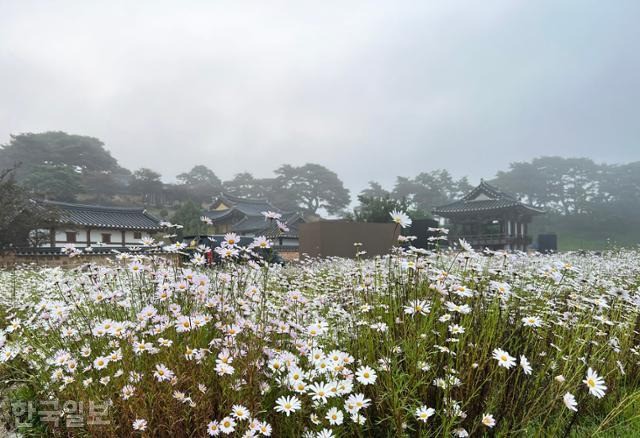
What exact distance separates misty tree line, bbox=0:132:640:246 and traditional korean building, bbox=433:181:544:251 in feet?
25.5

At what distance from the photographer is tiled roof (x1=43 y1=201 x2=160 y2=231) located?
22.5 m

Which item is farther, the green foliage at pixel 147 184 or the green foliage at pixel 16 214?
the green foliage at pixel 147 184

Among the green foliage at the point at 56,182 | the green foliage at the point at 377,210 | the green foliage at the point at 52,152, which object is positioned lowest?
the green foliage at the point at 377,210

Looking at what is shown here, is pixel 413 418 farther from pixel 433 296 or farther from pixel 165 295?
pixel 165 295

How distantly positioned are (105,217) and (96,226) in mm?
1478

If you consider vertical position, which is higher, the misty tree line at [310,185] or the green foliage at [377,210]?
the misty tree line at [310,185]

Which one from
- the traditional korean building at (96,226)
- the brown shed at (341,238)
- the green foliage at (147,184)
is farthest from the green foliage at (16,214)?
the green foliage at (147,184)

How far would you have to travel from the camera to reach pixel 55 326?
Result: 2639mm

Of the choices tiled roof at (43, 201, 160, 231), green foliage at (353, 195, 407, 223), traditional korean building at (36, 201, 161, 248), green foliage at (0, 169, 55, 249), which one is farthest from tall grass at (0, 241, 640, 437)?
tiled roof at (43, 201, 160, 231)

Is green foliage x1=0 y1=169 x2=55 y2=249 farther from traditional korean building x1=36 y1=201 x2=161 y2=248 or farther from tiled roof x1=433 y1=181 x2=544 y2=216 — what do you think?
tiled roof x1=433 y1=181 x2=544 y2=216

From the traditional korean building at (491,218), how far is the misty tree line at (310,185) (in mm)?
7781

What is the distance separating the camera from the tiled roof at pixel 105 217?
2249cm

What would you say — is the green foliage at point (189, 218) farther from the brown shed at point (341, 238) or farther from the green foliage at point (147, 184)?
the brown shed at point (341, 238)

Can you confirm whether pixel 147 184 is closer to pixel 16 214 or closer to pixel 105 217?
pixel 105 217
